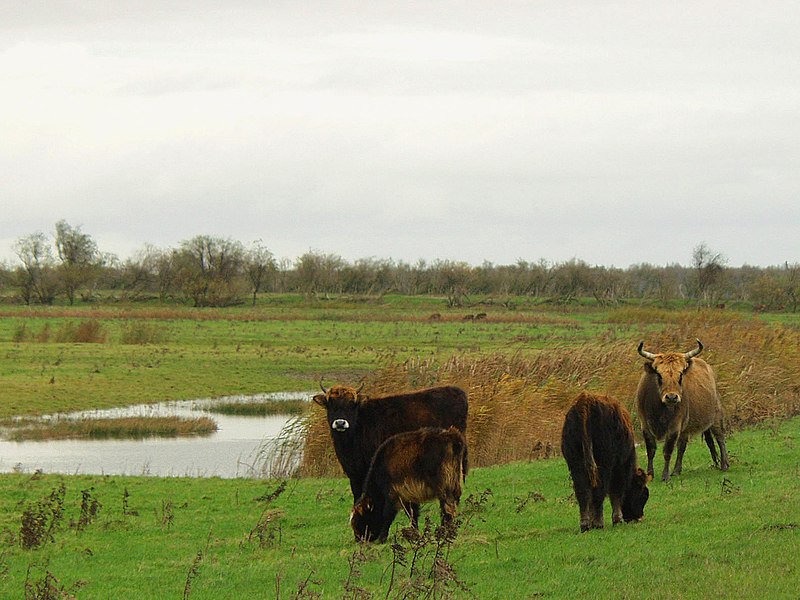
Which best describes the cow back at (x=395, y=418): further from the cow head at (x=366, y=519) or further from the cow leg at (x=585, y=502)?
the cow leg at (x=585, y=502)

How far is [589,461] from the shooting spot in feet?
34.6

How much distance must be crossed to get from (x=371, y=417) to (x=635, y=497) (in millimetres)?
3877

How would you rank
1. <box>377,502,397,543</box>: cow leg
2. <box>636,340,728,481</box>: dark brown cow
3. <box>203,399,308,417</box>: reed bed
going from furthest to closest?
<box>203,399,308,417</box>: reed bed, <box>636,340,728,481</box>: dark brown cow, <box>377,502,397,543</box>: cow leg

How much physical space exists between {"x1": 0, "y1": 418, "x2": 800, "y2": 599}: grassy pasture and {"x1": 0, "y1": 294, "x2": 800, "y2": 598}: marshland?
36 millimetres

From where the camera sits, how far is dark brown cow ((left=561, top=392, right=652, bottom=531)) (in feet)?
34.8

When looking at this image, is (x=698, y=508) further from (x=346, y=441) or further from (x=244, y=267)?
(x=244, y=267)

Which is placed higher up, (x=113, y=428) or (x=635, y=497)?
(x=635, y=497)

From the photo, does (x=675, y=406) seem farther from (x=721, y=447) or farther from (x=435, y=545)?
(x=435, y=545)

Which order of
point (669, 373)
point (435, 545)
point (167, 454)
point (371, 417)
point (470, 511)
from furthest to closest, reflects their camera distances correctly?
point (167, 454), point (669, 373), point (371, 417), point (470, 511), point (435, 545)

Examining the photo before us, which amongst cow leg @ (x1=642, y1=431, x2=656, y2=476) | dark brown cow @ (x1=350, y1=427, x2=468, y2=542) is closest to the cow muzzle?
dark brown cow @ (x1=350, y1=427, x2=468, y2=542)

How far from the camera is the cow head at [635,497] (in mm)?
10938

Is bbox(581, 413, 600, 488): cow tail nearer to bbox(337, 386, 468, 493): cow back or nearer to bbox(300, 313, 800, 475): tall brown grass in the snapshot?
bbox(337, 386, 468, 493): cow back

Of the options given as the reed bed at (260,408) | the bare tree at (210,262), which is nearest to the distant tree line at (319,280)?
the bare tree at (210,262)

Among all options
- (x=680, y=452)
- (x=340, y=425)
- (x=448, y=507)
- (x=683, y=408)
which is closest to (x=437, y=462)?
(x=448, y=507)
